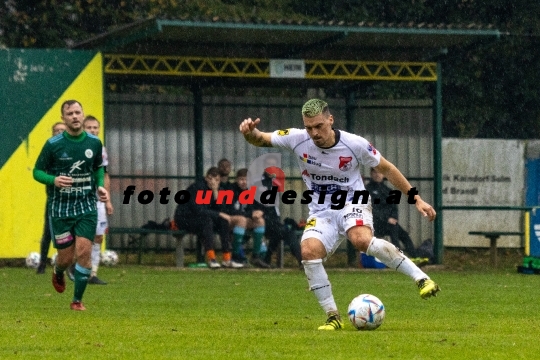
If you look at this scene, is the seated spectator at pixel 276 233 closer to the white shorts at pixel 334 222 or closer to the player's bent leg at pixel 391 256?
the white shorts at pixel 334 222

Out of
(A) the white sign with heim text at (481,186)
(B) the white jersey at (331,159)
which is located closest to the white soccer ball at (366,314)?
(B) the white jersey at (331,159)

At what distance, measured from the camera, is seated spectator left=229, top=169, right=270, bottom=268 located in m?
22.3

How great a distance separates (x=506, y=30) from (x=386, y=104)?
277 inches

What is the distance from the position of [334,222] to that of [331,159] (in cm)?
54

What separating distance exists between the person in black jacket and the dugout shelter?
3.80 feet

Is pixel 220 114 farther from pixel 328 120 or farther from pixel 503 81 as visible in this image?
pixel 328 120

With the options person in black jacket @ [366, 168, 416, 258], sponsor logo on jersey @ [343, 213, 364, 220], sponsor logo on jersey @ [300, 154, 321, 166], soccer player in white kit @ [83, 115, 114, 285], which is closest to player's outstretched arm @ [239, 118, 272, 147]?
sponsor logo on jersey @ [300, 154, 321, 166]

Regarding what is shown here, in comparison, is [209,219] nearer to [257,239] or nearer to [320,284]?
[257,239]

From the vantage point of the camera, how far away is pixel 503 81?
32.7 metres

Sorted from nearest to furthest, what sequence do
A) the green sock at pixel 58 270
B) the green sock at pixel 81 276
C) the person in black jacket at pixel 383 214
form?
the green sock at pixel 81 276
the green sock at pixel 58 270
the person in black jacket at pixel 383 214

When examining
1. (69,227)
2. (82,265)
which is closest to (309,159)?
(82,265)

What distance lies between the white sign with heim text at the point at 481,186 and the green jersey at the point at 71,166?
1570 cm

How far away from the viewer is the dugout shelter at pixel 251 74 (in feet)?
72.9

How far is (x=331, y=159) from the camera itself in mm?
11141
